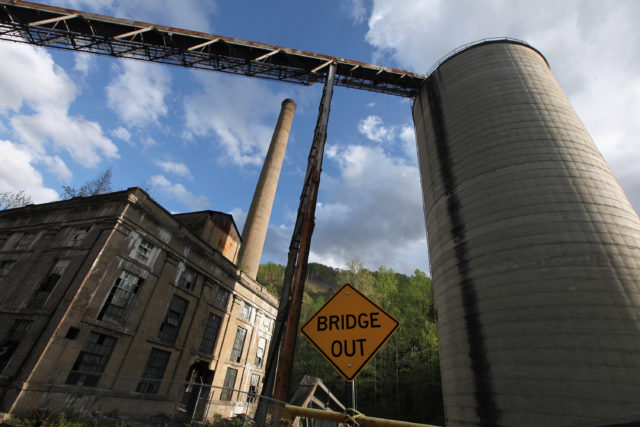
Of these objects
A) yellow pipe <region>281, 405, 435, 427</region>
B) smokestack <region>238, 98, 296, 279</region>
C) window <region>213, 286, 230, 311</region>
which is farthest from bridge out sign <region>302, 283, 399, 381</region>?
smokestack <region>238, 98, 296, 279</region>

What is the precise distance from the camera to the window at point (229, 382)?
19.5 metres

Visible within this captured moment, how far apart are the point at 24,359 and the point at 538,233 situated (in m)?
20.2

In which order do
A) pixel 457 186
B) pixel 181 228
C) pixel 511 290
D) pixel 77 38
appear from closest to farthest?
pixel 511 290 → pixel 457 186 → pixel 181 228 → pixel 77 38

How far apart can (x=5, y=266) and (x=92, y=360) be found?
9572 millimetres

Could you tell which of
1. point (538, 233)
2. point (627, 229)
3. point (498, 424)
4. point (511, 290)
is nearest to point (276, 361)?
point (498, 424)

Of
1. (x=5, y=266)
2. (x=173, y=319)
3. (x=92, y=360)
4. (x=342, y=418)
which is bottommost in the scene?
(x=342, y=418)

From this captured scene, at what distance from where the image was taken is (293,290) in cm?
974

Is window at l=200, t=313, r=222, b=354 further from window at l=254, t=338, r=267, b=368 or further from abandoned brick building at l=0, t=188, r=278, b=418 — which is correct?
window at l=254, t=338, r=267, b=368

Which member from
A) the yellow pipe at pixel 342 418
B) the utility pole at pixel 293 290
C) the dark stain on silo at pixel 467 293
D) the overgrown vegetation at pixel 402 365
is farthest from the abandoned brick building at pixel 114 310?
the overgrown vegetation at pixel 402 365

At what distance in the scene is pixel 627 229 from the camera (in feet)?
34.1

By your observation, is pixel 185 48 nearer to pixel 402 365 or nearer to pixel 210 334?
pixel 210 334

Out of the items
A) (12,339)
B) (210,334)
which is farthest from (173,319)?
(12,339)

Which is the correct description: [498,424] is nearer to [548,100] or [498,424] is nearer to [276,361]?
[276,361]

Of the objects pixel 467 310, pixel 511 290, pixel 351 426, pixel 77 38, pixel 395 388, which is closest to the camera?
pixel 351 426
